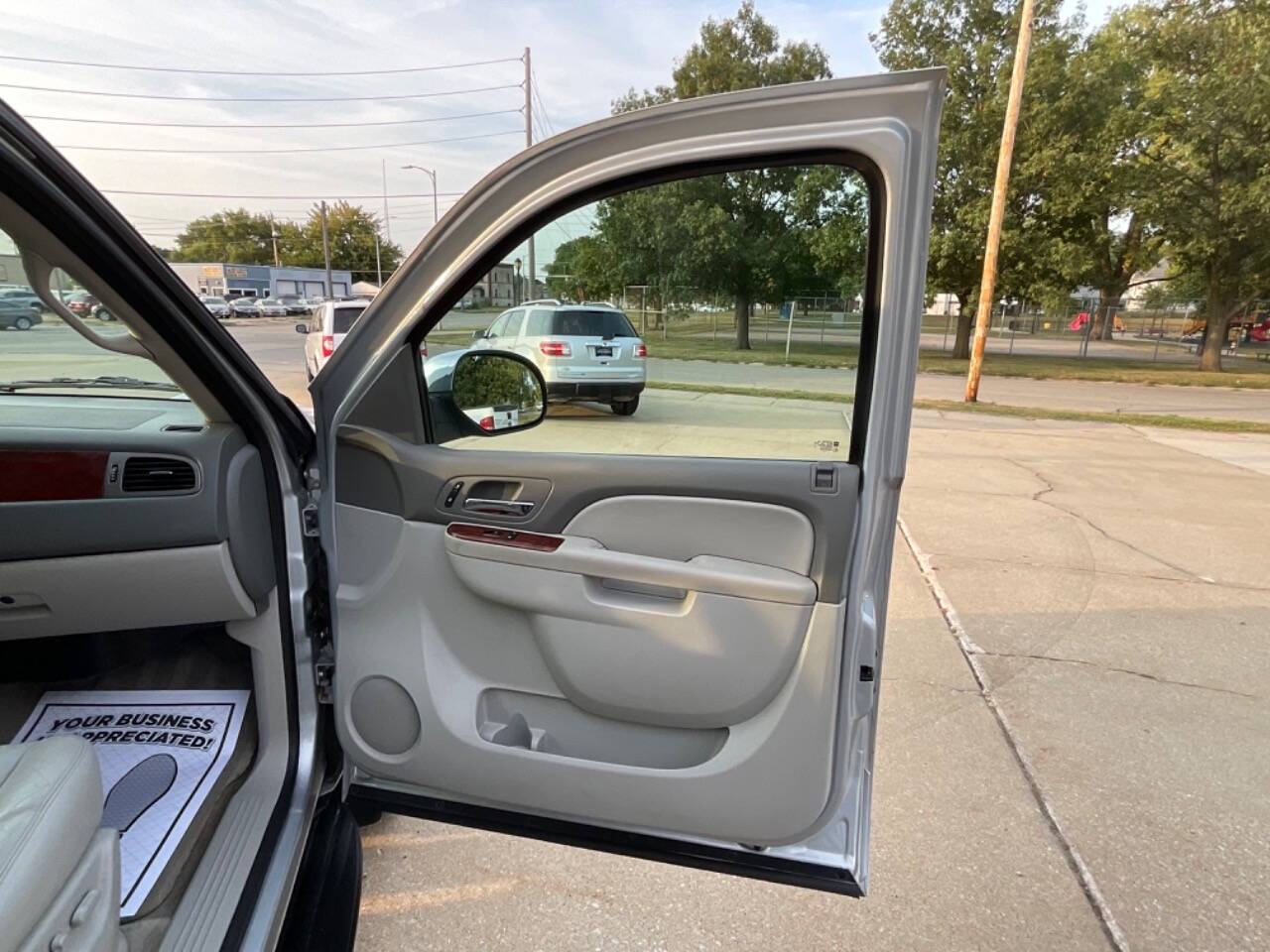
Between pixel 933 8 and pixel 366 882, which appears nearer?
pixel 366 882

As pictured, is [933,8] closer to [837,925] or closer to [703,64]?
[703,64]

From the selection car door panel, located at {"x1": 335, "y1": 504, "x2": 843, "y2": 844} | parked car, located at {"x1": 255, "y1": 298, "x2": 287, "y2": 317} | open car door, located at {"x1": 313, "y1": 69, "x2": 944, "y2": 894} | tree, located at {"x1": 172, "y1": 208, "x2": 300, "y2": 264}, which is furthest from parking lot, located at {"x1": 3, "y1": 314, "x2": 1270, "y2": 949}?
tree, located at {"x1": 172, "y1": 208, "x2": 300, "y2": 264}

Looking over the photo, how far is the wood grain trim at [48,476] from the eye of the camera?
1.70 meters

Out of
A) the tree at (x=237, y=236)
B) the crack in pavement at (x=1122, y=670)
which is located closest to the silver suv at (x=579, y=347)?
the crack in pavement at (x=1122, y=670)

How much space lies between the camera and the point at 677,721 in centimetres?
167

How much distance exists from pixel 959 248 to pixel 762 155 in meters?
22.5

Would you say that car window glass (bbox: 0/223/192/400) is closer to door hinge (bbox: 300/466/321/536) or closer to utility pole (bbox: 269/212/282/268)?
door hinge (bbox: 300/466/321/536)

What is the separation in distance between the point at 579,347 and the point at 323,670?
1109mm

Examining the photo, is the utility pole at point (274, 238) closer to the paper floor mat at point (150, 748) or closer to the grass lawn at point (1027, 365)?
A: the grass lawn at point (1027, 365)

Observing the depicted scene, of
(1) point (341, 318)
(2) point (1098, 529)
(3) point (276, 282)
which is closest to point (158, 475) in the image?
(2) point (1098, 529)

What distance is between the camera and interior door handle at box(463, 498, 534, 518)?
1.79 metres

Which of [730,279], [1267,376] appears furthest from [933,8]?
[730,279]

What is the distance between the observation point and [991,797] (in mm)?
2594

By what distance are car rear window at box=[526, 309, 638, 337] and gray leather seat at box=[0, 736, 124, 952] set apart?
1.37 metres
